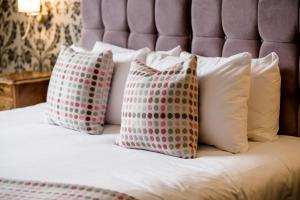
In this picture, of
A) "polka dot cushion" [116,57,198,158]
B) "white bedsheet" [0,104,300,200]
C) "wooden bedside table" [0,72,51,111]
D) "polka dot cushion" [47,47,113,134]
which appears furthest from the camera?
"wooden bedside table" [0,72,51,111]

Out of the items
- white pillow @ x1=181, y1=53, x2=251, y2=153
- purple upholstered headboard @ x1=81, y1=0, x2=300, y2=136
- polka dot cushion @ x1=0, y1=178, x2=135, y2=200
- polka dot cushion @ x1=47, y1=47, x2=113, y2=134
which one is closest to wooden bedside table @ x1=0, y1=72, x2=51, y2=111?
purple upholstered headboard @ x1=81, y1=0, x2=300, y2=136

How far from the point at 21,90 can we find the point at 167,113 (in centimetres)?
169

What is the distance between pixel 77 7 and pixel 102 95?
1229 millimetres

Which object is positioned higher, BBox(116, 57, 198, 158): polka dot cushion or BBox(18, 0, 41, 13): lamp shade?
BBox(18, 0, 41, 13): lamp shade

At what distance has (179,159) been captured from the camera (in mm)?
1898

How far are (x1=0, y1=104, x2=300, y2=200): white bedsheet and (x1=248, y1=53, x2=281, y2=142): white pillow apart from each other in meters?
0.07

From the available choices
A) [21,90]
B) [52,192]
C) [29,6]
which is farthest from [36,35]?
[52,192]

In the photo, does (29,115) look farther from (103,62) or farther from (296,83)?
(296,83)

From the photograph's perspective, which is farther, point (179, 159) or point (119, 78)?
point (119, 78)

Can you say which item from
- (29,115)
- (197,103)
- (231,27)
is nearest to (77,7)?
(29,115)

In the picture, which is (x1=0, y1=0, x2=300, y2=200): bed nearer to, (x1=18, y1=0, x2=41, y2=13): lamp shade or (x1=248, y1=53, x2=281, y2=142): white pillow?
(x1=248, y1=53, x2=281, y2=142): white pillow

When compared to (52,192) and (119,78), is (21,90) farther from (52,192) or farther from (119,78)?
(52,192)

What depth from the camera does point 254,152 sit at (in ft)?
6.48

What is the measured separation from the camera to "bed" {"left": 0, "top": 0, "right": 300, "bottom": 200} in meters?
1.71
